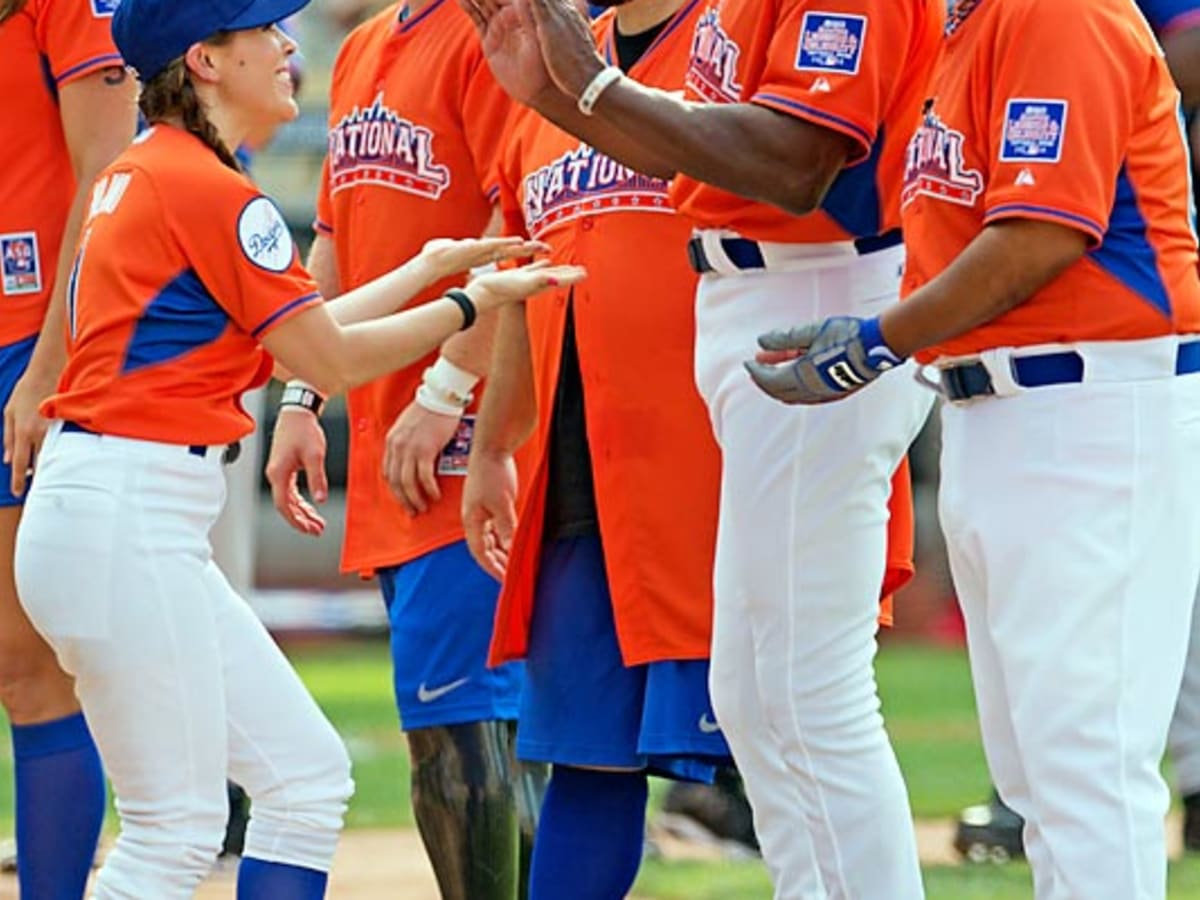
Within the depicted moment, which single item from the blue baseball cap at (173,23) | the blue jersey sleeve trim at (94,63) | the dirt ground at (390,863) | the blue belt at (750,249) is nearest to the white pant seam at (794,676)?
the blue belt at (750,249)

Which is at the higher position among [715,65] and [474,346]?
[715,65]

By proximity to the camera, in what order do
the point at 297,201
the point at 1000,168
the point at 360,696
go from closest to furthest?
the point at 1000,168 → the point at 360,696 → the point at 297,201

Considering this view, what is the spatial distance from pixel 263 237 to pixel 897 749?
6.05 metres

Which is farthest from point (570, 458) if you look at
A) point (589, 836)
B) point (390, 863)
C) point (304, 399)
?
point (390, 863)

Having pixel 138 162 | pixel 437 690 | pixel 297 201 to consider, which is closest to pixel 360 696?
pixel 297 201

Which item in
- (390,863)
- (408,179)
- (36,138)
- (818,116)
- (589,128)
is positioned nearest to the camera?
(818,116)

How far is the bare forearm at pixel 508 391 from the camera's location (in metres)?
4.87

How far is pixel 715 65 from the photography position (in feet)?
13.7

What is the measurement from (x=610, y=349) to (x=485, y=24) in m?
0.72

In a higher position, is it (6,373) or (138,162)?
(138,162)

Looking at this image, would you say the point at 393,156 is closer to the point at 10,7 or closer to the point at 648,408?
the point at 10,7

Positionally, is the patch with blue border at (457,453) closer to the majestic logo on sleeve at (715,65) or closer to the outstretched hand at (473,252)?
the outstretched hand at (473,252)

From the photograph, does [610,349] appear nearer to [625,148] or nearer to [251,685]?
[625,148]

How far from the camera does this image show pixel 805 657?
4.18 m
